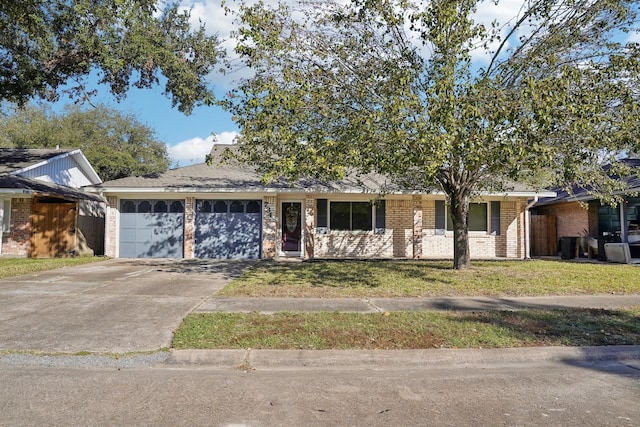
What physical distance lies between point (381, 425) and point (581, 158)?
7.68m

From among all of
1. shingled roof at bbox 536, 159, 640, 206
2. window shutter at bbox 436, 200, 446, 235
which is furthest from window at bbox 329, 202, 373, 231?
shingled roof at bbox 536, 159, 640, 206

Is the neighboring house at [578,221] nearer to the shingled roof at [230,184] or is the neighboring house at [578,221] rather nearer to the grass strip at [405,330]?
the shingled roof at [230,184]

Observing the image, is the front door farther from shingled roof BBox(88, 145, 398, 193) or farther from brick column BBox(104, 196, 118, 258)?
brick column BBox(104, 196, 118, 258)

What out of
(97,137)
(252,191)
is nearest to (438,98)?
(252,191)

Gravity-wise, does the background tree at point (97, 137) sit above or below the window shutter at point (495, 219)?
above

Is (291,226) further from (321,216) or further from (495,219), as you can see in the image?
(495,219)

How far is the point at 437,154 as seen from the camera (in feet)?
25.6

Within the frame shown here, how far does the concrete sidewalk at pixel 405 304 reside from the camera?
7.74m

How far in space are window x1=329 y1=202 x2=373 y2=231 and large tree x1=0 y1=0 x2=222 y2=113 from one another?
6942 millimetres

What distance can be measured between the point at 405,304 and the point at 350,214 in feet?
30.0

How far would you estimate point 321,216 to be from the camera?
17.0 m

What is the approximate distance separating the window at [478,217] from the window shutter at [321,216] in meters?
4.42

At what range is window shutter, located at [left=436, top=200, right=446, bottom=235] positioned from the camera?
17484 millimetres

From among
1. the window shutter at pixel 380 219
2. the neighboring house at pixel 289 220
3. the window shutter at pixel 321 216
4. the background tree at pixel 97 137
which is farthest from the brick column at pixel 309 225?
the background tree at pixel 97 137
